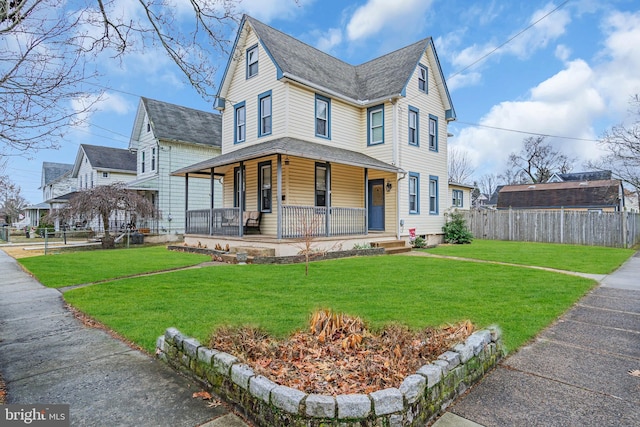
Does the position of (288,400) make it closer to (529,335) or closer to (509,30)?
(529,335)

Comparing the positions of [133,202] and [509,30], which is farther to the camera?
[133,202]

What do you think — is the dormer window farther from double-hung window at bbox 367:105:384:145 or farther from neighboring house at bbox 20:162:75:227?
neighboring house at bbox 20:162:75:227

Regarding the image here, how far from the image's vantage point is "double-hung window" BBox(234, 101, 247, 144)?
1587 cm

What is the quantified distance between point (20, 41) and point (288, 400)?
4570 millimetres

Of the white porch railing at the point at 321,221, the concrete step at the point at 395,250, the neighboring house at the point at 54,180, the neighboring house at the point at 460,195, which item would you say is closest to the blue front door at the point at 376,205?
the white porch railing at the point at 321,221

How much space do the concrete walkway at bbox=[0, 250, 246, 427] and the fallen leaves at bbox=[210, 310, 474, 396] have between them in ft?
1.74

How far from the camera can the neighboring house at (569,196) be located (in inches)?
1316

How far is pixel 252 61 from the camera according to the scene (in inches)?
604

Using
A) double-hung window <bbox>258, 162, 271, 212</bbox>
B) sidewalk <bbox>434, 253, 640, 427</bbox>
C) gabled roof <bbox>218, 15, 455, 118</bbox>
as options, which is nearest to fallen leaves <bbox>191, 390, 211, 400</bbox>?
sidewalk <bbox>434, 253, 640, 427</bbox>

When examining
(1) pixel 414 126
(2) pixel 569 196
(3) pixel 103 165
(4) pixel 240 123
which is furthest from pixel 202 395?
(2) pixel 569 196

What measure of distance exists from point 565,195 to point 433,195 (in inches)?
1060

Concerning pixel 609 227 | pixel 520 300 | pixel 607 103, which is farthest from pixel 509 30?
pixel 607 103

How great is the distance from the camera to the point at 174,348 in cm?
367

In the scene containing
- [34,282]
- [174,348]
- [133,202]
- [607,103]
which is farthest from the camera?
[607,103]
